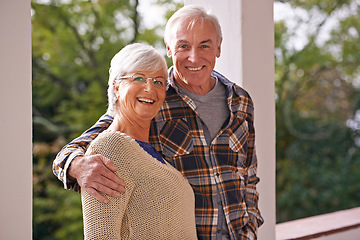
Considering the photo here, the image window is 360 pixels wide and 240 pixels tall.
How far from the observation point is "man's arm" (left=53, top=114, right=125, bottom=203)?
137 centimetres

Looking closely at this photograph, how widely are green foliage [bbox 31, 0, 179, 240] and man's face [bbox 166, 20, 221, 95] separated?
14.7 ft

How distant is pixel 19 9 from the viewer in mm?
1683

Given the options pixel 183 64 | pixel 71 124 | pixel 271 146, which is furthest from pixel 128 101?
pixel 71 124

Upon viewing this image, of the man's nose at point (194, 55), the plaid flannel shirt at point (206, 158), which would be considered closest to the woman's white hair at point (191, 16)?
the man's nose at point (194, 55)

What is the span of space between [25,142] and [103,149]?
46cm

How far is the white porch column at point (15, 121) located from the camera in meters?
1.64

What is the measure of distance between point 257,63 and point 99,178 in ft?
5.25

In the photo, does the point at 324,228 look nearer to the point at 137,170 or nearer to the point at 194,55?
the point at 194,55

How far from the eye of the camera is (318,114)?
7.44m

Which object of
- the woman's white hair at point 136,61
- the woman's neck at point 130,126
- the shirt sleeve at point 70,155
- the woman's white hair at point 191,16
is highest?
the woman's white hair at point 191,16

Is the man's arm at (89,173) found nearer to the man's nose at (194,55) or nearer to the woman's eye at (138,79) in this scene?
the woman's eye at (138,79)

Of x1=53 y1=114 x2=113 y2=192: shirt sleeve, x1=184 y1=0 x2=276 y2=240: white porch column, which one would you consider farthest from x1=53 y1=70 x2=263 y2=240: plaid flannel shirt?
x1=184 y1=0 x2=276 y2=240: white porch column

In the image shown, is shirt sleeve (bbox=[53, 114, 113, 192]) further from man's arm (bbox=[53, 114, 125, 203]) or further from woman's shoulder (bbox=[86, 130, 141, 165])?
woman's shoulder (bbox=[86, 130, 141, 165])

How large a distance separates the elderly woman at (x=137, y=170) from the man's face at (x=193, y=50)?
0.30 meters
